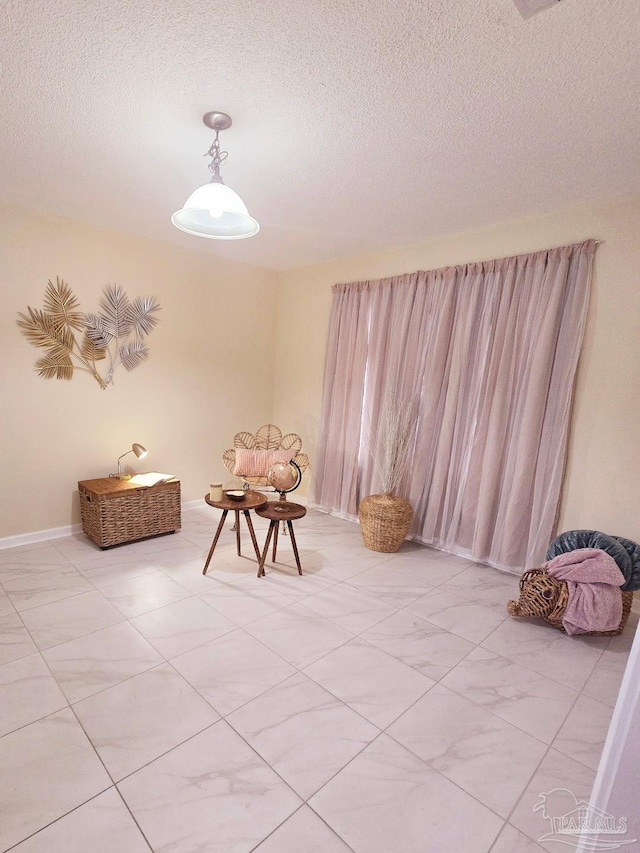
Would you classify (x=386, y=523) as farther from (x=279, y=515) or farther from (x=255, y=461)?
(x=255, y=461)

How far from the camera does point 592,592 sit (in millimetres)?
2232

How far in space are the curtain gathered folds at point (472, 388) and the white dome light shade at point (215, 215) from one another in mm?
1828

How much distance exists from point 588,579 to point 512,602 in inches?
17.4

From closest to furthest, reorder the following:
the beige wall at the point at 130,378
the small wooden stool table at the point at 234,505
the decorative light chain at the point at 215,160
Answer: the decorative light chain at the point at 215,160, the small wooden stool table at the point at 234,505, the beige wall at the point at 130,378

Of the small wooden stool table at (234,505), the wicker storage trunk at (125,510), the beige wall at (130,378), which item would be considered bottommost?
the wicker storage trunk at (125,510)

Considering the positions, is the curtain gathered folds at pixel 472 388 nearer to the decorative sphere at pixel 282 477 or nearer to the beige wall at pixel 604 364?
the beige wall at pixel 604 364

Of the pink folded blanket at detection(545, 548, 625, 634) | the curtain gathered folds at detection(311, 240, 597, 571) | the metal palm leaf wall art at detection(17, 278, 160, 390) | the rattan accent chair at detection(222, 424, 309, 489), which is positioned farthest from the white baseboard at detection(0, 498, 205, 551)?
the pink folded blanket at detection(545, 548, 625, 634)

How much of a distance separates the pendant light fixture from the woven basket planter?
2.22 meters

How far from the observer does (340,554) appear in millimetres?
3264

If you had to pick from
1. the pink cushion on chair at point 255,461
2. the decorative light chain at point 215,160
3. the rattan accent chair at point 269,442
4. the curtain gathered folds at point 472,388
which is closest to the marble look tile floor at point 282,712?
the curtain gathered folds at point 472,388

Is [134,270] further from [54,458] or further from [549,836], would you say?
[549,836]

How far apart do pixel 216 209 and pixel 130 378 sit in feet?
7.63

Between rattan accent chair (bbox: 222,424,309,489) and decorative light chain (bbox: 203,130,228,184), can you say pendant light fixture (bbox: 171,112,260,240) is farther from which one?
rattan accent chair (bbox: 222,424,309,489)

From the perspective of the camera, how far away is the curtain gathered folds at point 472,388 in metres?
2.73
